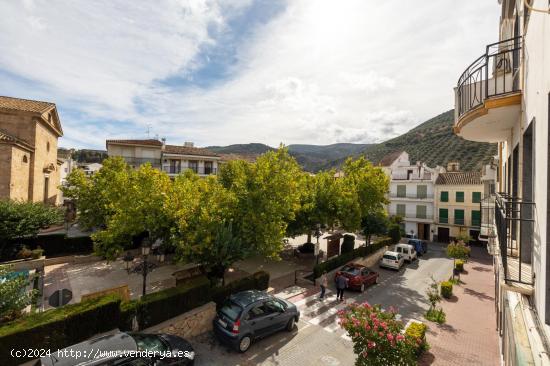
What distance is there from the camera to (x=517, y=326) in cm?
336

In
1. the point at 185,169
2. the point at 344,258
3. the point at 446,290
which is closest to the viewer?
the point at 446,290

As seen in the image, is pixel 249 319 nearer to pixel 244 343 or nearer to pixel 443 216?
pixel 244 343

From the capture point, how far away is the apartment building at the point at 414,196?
1328 inches

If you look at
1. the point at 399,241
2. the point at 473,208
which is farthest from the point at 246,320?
the point at 473,208

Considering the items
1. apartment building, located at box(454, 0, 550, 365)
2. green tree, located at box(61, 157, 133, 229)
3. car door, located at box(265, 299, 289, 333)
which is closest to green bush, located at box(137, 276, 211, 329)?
car door, located at box(265, 299, 289, 333)

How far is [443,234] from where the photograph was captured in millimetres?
33531

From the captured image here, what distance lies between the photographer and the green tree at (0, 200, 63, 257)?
16.3 meters

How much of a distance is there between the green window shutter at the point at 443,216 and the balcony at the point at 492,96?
30739mm

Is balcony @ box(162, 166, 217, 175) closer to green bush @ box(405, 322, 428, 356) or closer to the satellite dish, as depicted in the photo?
the satellite dish

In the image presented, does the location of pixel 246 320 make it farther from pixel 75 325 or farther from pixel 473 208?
pixel 473 208

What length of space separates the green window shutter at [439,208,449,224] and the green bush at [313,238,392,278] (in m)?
12.4

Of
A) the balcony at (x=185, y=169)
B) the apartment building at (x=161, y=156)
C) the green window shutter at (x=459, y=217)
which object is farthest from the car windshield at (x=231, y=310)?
the green window shutter at (x=459, y=217)

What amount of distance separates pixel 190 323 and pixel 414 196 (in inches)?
1271

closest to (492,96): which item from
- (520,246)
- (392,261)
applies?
(520,246)
